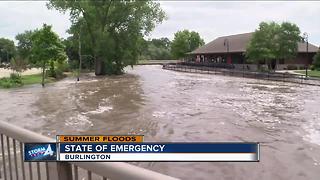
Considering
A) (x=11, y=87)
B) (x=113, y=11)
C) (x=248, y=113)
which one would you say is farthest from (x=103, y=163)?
(x=113, y=11)

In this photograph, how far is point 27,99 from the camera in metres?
28.2

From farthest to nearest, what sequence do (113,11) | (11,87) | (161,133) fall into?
(113,11) < (11,87) < (161,133)

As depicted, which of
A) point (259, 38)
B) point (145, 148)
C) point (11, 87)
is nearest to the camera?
point (145, 148)

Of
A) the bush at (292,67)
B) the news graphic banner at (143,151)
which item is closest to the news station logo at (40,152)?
the news graphic banner at (143,151)

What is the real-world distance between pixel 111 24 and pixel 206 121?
40.7 metres

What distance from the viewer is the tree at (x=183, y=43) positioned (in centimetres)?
9819

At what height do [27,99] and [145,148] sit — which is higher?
[145,148]

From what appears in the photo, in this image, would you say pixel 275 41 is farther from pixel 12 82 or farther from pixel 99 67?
pixel 12 82

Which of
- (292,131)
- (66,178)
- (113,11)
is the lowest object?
(292,131)

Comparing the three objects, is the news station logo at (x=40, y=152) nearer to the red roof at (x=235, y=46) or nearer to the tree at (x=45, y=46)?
the tree at (x=45, y=46)

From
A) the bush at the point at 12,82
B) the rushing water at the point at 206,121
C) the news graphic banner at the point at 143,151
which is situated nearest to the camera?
the news graphic banner at the point at 143,151

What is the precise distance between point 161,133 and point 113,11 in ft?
139

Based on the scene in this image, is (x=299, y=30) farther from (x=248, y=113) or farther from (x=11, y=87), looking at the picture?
(x=11, y=87)

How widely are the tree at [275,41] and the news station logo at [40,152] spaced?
47.8m
